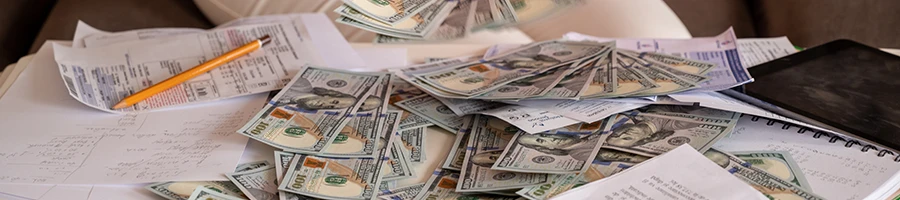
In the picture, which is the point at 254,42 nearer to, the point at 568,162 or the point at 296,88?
the point at 296,88

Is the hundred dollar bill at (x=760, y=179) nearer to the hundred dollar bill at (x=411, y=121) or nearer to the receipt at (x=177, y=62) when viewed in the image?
the hundred dollar bill at (x=411, y=121)

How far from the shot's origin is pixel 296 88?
0.72m

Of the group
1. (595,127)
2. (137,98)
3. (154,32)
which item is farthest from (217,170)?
(154,32)

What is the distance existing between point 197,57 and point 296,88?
0.54ft

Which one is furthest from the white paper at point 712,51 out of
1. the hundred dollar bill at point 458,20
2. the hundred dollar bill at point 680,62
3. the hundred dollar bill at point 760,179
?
the hundred dollar bill at point 458,20

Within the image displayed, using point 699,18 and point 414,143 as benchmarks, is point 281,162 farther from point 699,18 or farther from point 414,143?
point 699,18

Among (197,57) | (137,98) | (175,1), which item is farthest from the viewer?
(175,1)

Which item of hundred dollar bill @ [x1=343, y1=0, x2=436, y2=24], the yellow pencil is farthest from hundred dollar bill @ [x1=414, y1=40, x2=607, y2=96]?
the yellow pencil

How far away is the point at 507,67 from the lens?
30.1 inches

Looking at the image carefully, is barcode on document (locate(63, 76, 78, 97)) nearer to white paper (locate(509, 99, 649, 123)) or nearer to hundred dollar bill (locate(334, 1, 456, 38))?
hundred dollar bill (locate(334, 1, 456, 38))

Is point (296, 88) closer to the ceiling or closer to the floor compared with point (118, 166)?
closer to the ceiling

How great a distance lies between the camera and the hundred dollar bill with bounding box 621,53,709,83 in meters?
0.69

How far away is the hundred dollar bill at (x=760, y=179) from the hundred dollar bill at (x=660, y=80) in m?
0.08

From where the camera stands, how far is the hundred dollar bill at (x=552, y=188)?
0.52 metres
